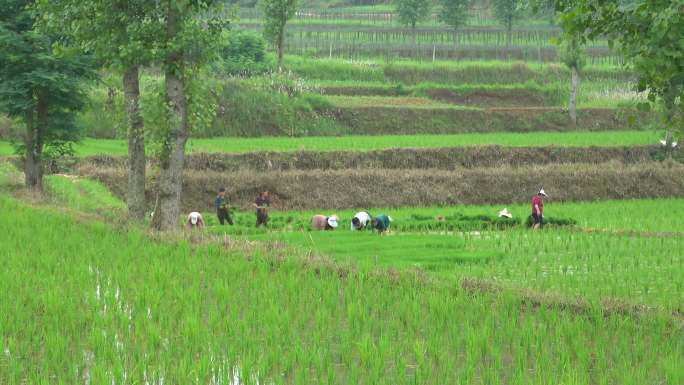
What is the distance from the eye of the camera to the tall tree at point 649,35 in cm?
1122

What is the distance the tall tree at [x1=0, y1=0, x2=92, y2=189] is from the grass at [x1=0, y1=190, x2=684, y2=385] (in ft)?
31.2

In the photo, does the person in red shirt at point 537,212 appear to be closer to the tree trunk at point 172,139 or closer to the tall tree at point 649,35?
the tree trunk at point 172,139

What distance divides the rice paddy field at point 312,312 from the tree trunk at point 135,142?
173 centimetres

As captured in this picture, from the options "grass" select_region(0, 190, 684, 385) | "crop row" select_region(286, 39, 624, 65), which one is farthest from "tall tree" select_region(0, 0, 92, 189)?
"crop row" select_region(286, 39, 624, 65)

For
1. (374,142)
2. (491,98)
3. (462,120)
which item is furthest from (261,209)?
(491,98)

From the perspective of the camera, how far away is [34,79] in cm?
2477

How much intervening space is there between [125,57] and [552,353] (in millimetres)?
11774

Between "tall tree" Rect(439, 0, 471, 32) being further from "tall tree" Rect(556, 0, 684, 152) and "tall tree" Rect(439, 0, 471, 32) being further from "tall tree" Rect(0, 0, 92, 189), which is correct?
"tall tree" Rect(556, 0, 684, 152)

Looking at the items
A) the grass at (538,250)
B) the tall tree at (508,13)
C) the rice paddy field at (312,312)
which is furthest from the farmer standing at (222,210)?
the tall tree at (508,13)

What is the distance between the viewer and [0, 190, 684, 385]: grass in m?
9.32

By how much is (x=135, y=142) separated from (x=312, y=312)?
9.57 metres

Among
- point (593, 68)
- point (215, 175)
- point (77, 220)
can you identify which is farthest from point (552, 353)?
point (593, 68)

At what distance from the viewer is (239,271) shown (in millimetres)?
14430

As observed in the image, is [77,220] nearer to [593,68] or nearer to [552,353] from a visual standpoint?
[552,353]
